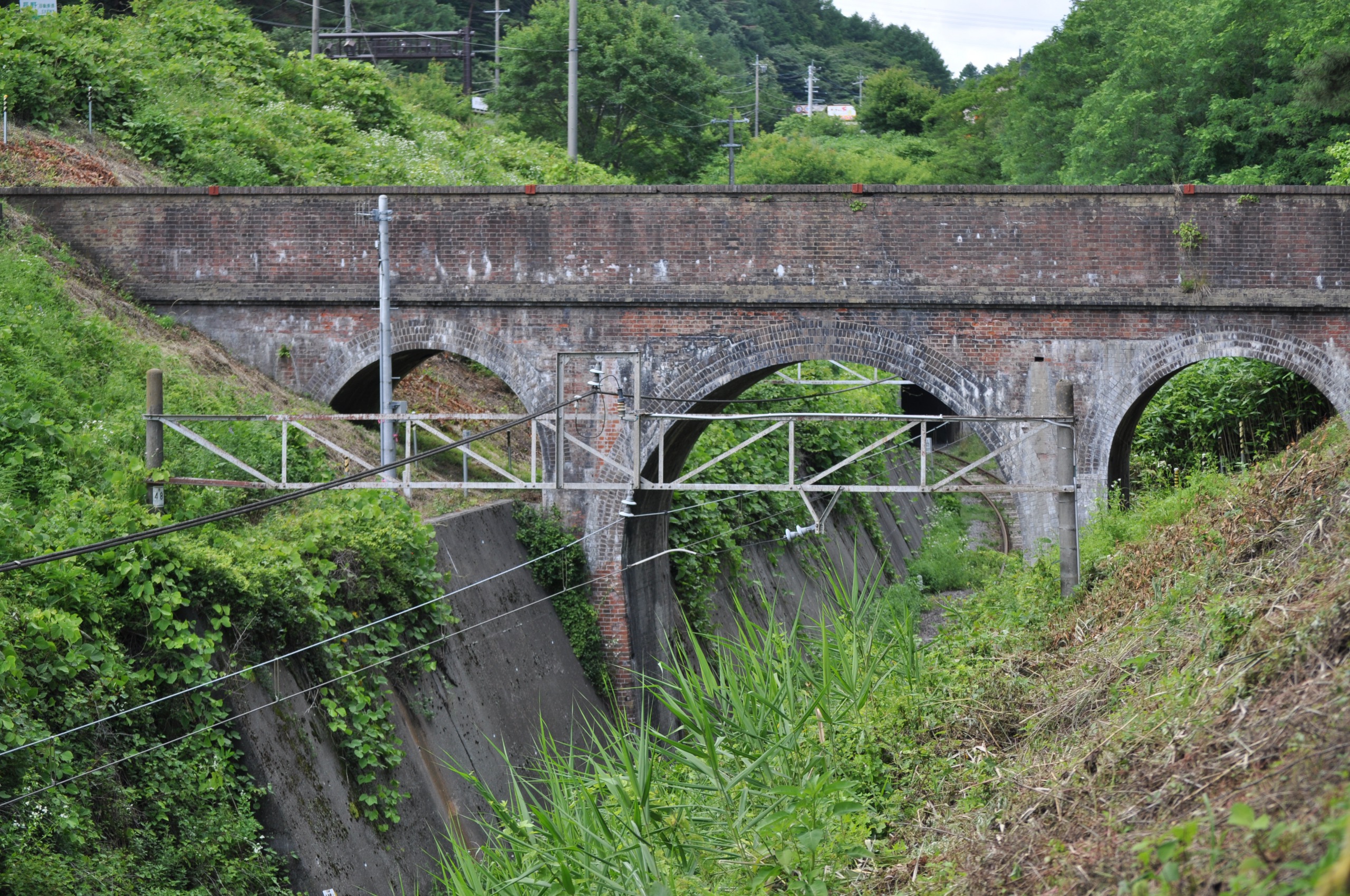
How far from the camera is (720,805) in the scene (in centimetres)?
680

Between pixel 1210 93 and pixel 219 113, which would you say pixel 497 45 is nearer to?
pixel 219 113

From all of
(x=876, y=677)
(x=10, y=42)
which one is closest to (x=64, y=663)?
(x=876, y=677)

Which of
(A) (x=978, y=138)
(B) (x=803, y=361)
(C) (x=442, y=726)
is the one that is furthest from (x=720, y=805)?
(A) (x=978, y=138)

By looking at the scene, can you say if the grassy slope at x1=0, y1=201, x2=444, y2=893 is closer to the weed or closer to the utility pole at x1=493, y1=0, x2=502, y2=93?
the weed

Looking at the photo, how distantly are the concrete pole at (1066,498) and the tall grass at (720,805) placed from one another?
302 centimetres

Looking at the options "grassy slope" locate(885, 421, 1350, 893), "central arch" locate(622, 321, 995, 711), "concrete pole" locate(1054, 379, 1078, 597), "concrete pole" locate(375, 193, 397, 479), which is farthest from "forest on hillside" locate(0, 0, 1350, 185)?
"grassy slope" locate(885, 421, 1350, 893)

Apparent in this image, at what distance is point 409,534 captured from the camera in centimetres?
1148

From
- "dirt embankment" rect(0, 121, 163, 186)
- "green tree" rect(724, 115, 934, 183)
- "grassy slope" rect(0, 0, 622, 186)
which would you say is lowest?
"dirt embankment" rect(0, 121, 163, 186)

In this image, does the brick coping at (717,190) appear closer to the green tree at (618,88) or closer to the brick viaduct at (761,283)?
the brick viaduct at (761,283)

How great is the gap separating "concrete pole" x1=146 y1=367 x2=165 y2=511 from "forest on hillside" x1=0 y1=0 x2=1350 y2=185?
10.6 meters

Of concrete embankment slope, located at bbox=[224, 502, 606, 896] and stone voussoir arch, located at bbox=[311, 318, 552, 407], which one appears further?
stone voussoir arch, located at bbox=[311, 318, 552, 407]

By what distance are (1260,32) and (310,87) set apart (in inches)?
781


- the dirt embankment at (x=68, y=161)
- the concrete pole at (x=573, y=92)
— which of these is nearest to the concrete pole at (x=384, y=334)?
the dirt embankment at (x=68, y=161)

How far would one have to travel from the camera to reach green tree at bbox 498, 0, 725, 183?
37.9 metres
